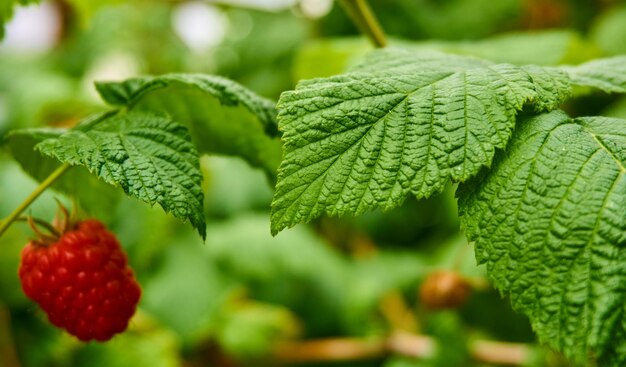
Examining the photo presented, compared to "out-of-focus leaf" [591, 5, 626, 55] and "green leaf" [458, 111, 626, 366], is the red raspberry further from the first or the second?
"out-of-focus leaf" [591, 5, 626, 55]

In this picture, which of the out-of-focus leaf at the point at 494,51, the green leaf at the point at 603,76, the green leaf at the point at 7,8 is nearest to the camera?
the green leaf at the point at 603,76

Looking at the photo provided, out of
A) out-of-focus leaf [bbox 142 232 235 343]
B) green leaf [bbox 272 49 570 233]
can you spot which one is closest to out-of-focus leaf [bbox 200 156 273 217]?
out-of-focus leaf [bbox 142 232 235 343]

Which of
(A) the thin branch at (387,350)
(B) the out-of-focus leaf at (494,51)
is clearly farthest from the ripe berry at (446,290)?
(B) the out-of-focus leaf at (494,51)

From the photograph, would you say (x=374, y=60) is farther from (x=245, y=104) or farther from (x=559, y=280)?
(x=559, y=280)

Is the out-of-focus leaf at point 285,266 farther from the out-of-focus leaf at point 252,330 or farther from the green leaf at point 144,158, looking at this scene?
the green leaf at point 144,158

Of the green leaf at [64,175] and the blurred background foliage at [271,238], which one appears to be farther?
the blurred background foliage at [271,238]

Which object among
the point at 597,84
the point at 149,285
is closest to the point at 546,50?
the point at 597,84
